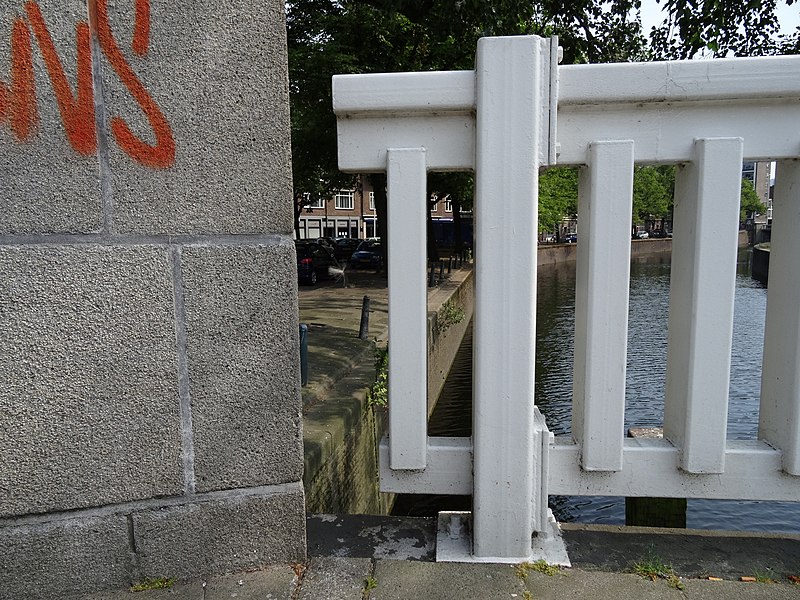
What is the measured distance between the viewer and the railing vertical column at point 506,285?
173 centimetres

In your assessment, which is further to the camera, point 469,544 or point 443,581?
point 469,544

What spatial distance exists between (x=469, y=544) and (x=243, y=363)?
0.93 m

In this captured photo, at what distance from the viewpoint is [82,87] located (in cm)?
165

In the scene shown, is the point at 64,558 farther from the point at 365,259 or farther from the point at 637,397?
the point at 365,259

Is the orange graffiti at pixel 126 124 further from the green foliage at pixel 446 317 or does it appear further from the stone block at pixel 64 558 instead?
the green foliage at pixel 446 317

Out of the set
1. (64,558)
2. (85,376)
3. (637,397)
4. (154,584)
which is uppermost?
(85,376)

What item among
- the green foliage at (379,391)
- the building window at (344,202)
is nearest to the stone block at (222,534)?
the green foliage at (379,391)

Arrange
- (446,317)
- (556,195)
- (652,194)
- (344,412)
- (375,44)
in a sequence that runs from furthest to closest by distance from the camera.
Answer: (652,194) < (556,195) < (375,44) < (446,317) < (344,412)

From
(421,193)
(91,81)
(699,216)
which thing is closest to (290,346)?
(421,193)

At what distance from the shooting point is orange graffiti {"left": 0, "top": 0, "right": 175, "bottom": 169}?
5.26 feet

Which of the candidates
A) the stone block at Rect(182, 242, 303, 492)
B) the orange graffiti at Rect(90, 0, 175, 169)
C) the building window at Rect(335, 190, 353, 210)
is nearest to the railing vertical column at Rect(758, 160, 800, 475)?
the stone block at Rect(182, 242, 303, 492)

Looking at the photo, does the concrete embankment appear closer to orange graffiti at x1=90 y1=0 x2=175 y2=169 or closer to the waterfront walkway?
the waterfront walkway

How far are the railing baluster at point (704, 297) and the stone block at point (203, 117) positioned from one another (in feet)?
3.90

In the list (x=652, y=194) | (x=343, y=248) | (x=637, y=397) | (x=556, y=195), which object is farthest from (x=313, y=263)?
(x=652, y=194)
